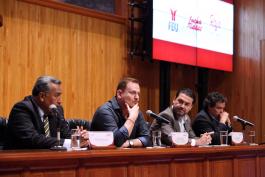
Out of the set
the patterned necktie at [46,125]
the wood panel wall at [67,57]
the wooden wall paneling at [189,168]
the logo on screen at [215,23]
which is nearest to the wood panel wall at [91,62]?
the wood panel wall at [67,57]

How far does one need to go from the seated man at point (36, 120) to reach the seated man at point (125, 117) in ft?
1.15

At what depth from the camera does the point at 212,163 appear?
3.15 meters

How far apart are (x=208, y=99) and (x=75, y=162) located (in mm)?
2389

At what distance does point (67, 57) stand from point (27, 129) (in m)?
2.29

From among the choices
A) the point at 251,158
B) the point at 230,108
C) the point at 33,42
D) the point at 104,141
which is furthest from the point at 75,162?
the point at 230,108

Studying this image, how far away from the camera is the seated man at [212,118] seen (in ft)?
13.9

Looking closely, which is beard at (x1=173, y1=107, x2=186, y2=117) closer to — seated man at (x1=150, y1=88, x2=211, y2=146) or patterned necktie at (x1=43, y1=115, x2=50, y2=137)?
seated man at (x1=150, y1=88, x2=211, y2=146)

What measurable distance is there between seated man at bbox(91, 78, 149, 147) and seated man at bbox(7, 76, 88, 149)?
0.35 meters

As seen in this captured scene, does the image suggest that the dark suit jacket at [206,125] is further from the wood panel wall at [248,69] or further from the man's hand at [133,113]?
the wood panel wall at [248,69]

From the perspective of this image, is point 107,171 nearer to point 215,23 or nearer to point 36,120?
point 36,120

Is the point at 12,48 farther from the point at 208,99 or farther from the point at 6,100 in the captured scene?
the point at 208,99

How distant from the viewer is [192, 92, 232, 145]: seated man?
4.24 meters

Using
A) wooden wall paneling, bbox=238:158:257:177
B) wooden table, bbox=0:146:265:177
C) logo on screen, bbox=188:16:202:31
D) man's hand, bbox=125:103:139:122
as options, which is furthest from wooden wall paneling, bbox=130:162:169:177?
logo on screen, bbox=188:16:202:31

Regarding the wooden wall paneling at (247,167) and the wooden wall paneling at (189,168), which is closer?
the wooden wall paneling at (189,168)
